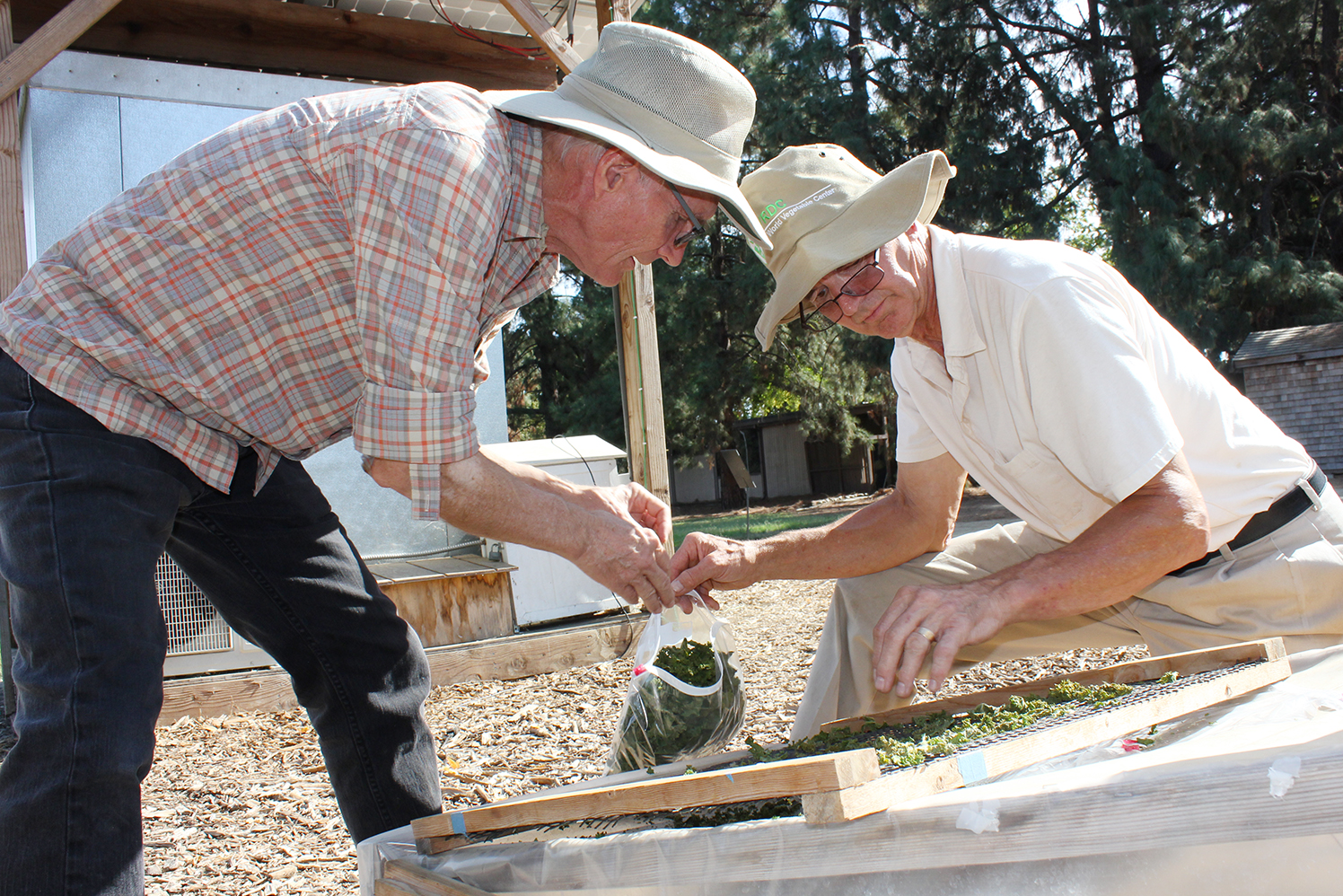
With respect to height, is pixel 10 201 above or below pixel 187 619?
above

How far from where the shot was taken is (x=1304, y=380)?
18484 mm

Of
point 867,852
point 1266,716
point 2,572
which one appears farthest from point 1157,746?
point 2,572

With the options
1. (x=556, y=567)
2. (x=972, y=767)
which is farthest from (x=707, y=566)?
(x=556, y=567)

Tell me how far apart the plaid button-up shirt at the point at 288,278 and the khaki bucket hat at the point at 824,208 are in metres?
1.02

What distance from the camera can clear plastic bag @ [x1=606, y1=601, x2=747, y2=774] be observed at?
116 inches

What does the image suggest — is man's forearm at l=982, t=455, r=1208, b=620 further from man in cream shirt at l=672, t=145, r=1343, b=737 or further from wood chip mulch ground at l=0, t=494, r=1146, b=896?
wood chip mulch ground at l=0, t=494, r=1146, b=896

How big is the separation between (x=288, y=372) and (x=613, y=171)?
826mm

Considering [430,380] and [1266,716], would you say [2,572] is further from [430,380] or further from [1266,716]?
[1266,716]

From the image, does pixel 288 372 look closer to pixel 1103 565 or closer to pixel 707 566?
pixel 707 566

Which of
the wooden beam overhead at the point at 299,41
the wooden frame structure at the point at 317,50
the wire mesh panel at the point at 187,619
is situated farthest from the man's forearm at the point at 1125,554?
the wooden beam overhead at the point at 299,41

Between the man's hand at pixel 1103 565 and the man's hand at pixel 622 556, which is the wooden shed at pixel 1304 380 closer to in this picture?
the man's hand at pixel 1103 565

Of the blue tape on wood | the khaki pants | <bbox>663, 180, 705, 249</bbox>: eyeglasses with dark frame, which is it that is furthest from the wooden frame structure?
the blue tape on wood

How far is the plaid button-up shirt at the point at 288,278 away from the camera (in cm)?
182

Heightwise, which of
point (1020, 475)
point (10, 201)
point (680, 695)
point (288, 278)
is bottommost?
point (680, 695)
